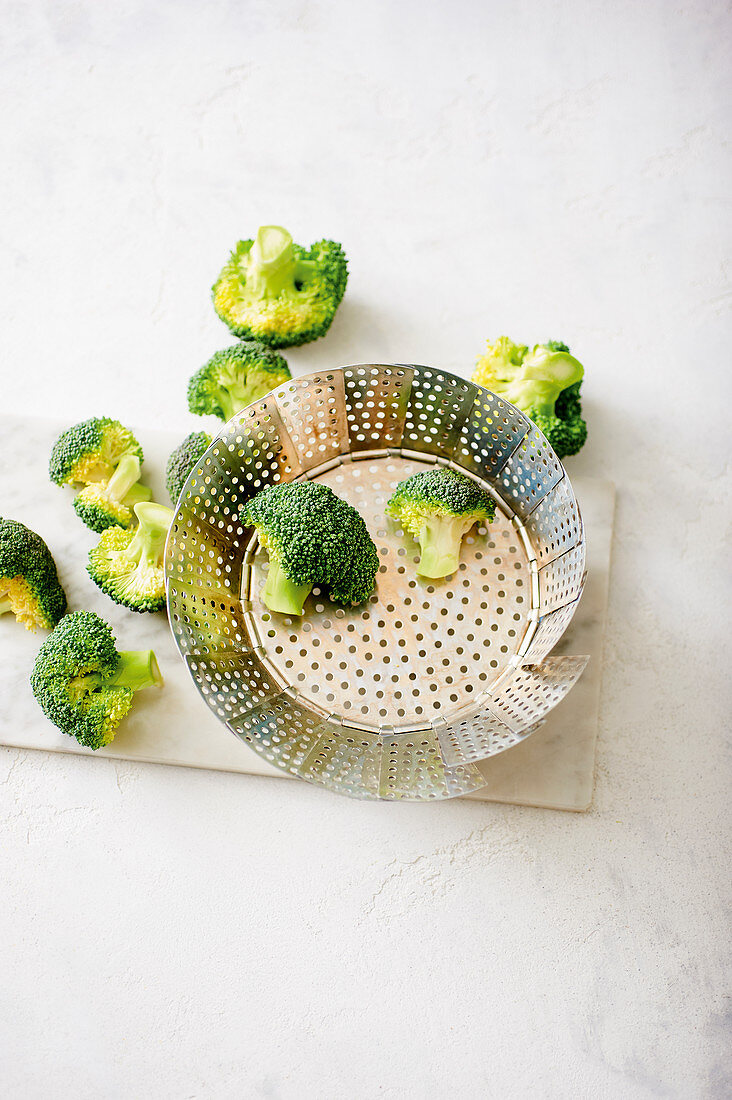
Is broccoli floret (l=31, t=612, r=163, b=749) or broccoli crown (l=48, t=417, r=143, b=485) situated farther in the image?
broccoli crown (l=48, t=417, r=143, b=485)

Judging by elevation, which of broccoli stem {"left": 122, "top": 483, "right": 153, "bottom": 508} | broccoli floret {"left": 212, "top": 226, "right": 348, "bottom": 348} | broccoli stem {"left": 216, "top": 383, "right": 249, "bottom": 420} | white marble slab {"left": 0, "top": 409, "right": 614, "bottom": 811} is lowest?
white marble slab {"left": 0, "top": 409, "right": 614, "bottom": 811}

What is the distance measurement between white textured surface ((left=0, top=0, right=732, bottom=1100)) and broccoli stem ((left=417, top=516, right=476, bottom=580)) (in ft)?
1.33

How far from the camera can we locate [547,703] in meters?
1.59

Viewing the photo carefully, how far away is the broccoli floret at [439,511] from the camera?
166 centimetres

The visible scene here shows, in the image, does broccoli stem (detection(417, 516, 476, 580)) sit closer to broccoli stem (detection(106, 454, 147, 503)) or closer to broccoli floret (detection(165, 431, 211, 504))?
broccoli floret (detection(165, 431, 211, 504))

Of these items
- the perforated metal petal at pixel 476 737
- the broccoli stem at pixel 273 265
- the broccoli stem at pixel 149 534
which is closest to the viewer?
the perforated metal petal at pixel 476 737

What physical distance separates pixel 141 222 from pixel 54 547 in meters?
0.81

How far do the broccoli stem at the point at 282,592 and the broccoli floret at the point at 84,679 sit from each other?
1.01ft

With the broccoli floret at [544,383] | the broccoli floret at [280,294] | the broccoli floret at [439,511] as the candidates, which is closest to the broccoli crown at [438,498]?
the broccoli floret at [439,511]

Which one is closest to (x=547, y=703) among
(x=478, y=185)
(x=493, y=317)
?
(x=493, y=317)

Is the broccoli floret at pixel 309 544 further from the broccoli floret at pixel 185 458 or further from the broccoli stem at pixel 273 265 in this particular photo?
the broccoli stem at pixel 273 265

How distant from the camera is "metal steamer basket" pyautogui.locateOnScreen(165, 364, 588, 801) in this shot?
1.66 meters

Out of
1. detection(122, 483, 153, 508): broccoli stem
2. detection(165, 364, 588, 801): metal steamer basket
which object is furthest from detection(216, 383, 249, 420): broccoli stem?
detection(122, 483, 153, 508): broccoli stem

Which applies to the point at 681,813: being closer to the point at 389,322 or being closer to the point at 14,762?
the point at 389,322
